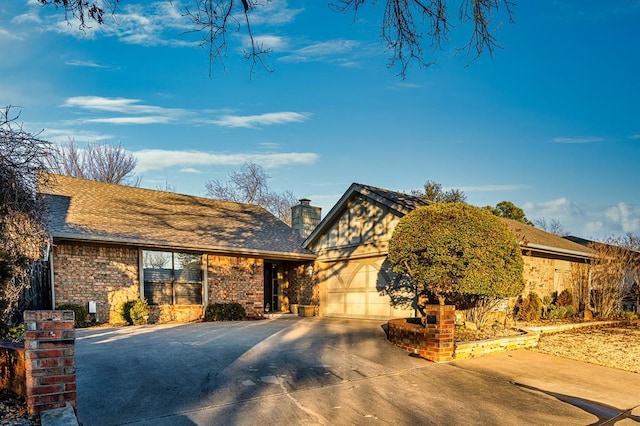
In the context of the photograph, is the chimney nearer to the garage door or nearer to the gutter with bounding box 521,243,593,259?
the garage door

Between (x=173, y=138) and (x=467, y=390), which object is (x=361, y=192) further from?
(x=173, y=138)

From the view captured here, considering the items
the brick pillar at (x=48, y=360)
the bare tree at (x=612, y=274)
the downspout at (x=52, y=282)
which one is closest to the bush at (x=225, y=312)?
the downspout at (x=52, y=282)

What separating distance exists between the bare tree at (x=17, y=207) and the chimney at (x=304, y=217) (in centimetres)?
1353

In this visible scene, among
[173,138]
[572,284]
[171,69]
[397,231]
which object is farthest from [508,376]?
[173,138]

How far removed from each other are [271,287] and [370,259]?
19.2 feet

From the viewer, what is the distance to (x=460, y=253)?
8.89 metres

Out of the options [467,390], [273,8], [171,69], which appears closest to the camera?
[273,8]

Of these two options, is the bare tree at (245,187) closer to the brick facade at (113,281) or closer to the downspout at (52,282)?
the brick facade at (113,281)

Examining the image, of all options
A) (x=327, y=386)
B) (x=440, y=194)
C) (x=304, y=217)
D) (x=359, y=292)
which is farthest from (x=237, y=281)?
(x=440, y=194)

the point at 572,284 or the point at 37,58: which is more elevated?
the point at 37,58

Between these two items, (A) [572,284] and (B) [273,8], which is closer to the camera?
(B) [273,8]

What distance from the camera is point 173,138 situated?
19953mm

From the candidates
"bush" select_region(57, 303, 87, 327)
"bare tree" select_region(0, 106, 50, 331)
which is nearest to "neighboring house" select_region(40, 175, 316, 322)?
"bush" select_region(57, 303, 87, 327)

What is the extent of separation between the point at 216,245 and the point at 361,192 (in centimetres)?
535
